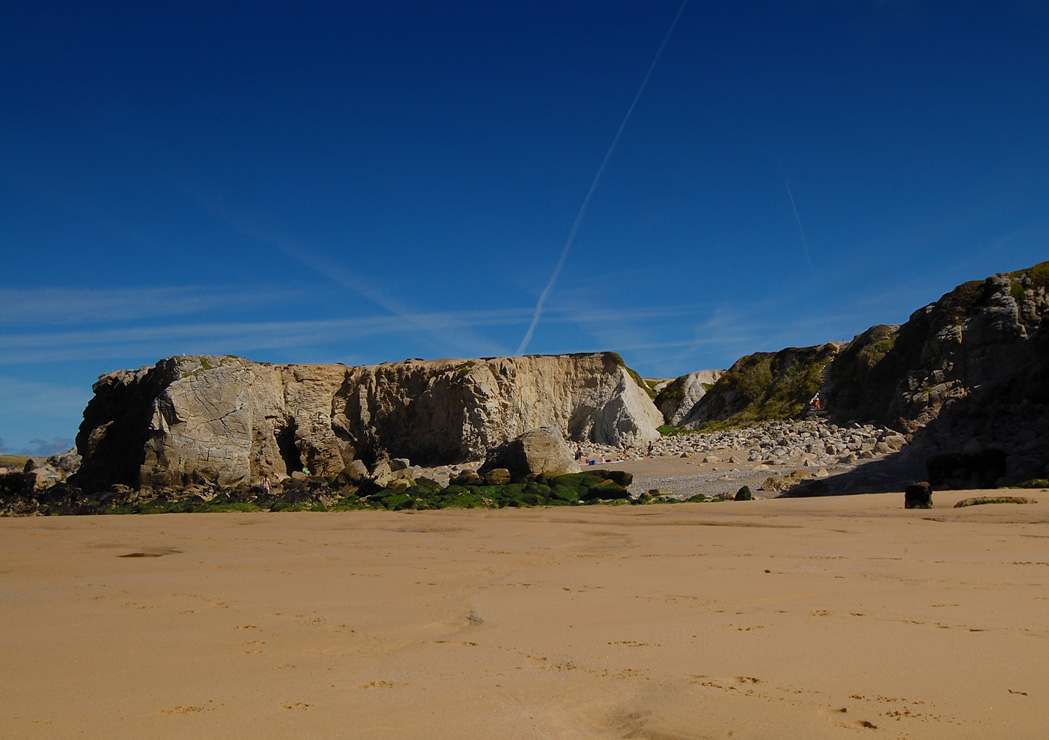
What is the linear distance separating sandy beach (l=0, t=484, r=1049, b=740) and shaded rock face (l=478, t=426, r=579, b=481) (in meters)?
14.1

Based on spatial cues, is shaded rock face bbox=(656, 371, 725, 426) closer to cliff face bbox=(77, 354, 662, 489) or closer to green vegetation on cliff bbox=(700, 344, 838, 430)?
green vegetation on cliff bbox=(700, 344, 838, 430)

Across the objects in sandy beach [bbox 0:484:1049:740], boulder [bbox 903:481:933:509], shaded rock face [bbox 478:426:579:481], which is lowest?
sandy beach [bbox 0:484:1049:740]

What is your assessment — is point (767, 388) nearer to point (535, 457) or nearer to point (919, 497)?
point (535, 457)

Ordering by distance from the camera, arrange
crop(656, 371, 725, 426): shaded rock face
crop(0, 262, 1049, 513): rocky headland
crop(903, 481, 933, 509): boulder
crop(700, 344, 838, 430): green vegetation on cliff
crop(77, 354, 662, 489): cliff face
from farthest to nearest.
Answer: crop(656, 371, 725, 426): shaded rock face → crop(700, 344, 838, 430): green vegetation on cliff → crop(77, 354, 662, 489): cliff face → crop(0, 262, 1049, 513): rocky headland → crop(903, 481, 933, 509): boulder

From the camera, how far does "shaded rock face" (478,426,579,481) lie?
2241 centimetres

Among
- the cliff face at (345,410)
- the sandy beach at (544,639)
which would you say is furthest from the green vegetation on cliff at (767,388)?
the sandy beach at (544,639)

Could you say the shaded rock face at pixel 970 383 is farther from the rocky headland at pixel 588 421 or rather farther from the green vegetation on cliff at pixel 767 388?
the green vegetation on cliff at pixel 767 388

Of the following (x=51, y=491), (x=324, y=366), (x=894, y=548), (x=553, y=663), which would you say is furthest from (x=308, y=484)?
(x=553, y=663)

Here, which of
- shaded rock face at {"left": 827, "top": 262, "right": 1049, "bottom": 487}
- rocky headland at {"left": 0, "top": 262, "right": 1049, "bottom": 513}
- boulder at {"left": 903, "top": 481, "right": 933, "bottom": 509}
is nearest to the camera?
boulder at {"left": 903, "top": 481, "right": 933, "bottom": 509}

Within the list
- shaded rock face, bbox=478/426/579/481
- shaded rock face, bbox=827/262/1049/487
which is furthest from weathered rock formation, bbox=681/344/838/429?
shaded rock face, bbox=478/426/579/481

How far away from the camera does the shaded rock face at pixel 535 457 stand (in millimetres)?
22406

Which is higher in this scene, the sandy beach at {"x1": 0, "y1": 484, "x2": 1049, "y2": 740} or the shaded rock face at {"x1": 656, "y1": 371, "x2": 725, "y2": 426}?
the shaded rock face at {"x1": 656, "y1": 371, "x2": 725, "y2": 426}

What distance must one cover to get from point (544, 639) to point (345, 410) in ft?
107

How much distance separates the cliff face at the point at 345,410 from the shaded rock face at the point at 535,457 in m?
8.59
